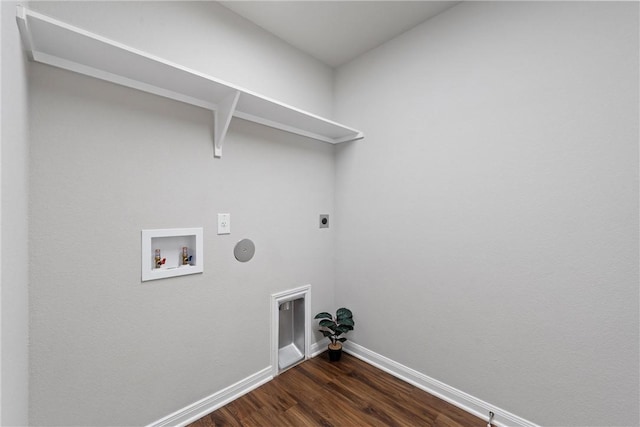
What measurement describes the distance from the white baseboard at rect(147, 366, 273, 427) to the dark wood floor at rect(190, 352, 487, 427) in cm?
3

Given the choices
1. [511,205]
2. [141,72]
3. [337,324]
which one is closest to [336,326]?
[337,324]

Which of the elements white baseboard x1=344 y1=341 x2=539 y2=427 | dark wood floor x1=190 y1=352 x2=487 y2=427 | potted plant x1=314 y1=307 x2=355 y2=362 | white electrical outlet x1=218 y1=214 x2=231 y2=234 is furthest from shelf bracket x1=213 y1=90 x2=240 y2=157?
white baseboard x1=344 y1=341 x2=539 y2=427

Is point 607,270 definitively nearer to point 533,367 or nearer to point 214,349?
point 533,367

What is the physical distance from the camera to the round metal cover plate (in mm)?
1761

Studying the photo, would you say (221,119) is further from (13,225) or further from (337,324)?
(337,324)

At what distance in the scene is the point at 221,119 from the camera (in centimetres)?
160

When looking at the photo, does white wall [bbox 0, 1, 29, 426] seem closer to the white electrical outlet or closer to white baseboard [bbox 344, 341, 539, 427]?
the white electrical outlet

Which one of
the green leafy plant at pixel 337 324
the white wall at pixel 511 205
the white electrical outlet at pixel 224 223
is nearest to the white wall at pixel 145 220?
the white electrical outlet at pixel 224 223

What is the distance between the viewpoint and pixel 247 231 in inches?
71.8

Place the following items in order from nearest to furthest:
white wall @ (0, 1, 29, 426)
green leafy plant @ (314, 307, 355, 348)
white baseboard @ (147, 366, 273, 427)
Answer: white wall @ (0, 1, 29, 426) → white baseboard @ (147, 366, 273, 427) → green leafy plant @ (314, 307, 355, 348)

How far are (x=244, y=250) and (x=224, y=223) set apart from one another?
0.24 m

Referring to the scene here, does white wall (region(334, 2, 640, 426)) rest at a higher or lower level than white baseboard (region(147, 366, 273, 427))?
higher

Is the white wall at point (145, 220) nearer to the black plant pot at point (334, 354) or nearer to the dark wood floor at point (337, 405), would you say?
the dark wood floor at point (337, 405)

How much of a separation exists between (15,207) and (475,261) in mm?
2183
